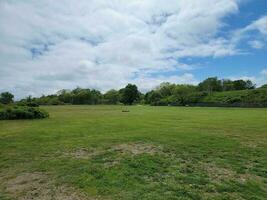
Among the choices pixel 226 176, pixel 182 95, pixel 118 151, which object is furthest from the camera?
pixel 182 95

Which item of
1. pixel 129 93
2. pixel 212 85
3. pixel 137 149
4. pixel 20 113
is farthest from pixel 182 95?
pixel 137 149

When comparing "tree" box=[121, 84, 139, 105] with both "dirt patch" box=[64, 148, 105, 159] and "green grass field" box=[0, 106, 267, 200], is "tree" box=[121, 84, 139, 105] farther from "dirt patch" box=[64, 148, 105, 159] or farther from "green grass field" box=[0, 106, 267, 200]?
"dirt patch" box=[64, 148, 105, 159]

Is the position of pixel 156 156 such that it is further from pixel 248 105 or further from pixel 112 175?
pixel 248 105

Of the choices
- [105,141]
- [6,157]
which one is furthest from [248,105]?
[6,157]

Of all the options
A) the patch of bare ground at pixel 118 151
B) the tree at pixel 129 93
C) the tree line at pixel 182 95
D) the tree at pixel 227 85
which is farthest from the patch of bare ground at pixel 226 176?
the tree at pixel 227 85

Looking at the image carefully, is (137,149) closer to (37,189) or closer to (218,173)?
(218,173)

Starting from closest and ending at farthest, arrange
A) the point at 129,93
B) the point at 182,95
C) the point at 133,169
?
the point at 133,169
the point at 182,95
the point at 129,93

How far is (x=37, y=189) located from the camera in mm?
6203

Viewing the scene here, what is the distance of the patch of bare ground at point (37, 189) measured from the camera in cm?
578

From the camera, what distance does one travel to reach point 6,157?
903 cm

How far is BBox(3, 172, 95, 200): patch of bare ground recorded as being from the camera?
578cm

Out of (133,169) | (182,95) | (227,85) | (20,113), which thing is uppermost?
(227,85)

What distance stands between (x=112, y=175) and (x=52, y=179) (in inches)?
58.0

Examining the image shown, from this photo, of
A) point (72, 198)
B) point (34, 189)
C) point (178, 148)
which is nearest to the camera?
point (72, 198)
